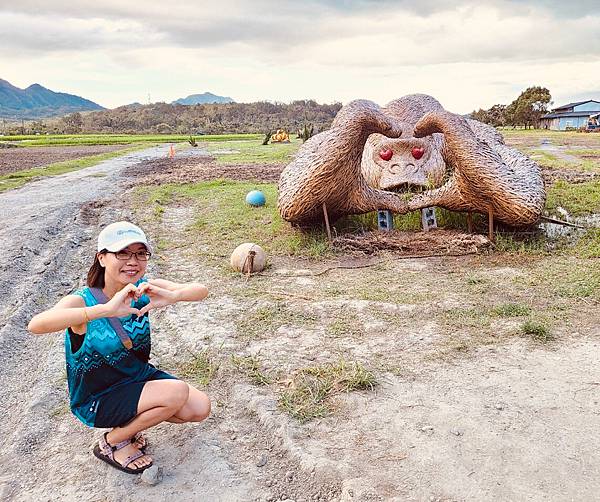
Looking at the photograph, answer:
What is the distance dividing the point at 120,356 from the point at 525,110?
191ft

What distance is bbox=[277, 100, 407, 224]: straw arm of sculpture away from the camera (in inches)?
295

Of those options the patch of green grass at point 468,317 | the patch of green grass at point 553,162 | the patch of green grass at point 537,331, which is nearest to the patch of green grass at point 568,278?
the patch of green grass at point 468,317

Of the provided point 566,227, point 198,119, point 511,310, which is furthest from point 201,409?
point 198,119

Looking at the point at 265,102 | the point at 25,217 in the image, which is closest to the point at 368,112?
the point at 25,217

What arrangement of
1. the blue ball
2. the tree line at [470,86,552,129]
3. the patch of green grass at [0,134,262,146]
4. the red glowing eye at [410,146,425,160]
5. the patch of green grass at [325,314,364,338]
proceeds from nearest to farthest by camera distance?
the patch of green grass at [325,314,364,338] < the red glowing eye at [410,146,425,160] < the blue ball < the patch of green grass at [0,134,262,146] < the tree line at [470,86,552,129]

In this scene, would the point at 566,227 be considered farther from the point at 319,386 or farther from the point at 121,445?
the point at 121,445

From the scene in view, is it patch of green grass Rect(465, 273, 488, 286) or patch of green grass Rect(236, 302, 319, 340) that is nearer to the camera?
patch of green grass Rect(236, 302, 319, 340)

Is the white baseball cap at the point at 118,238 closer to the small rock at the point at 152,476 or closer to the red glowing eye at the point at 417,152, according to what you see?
the small rock at the point at 152,476

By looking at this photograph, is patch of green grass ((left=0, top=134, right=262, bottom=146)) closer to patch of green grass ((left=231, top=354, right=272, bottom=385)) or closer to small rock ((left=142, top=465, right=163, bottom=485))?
patch of green grass ((left=231, top=354, right=272, bottom=385))

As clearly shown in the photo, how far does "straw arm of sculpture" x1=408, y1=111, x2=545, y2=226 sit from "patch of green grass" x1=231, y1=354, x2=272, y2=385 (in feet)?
13.7

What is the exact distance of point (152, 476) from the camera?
119 inches

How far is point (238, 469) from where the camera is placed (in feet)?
10.4

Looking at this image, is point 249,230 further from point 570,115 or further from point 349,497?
point 570,115

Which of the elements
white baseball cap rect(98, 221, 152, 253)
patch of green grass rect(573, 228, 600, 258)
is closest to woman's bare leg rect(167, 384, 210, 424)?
white baseball cap rect(98, 221, 152, 253)
